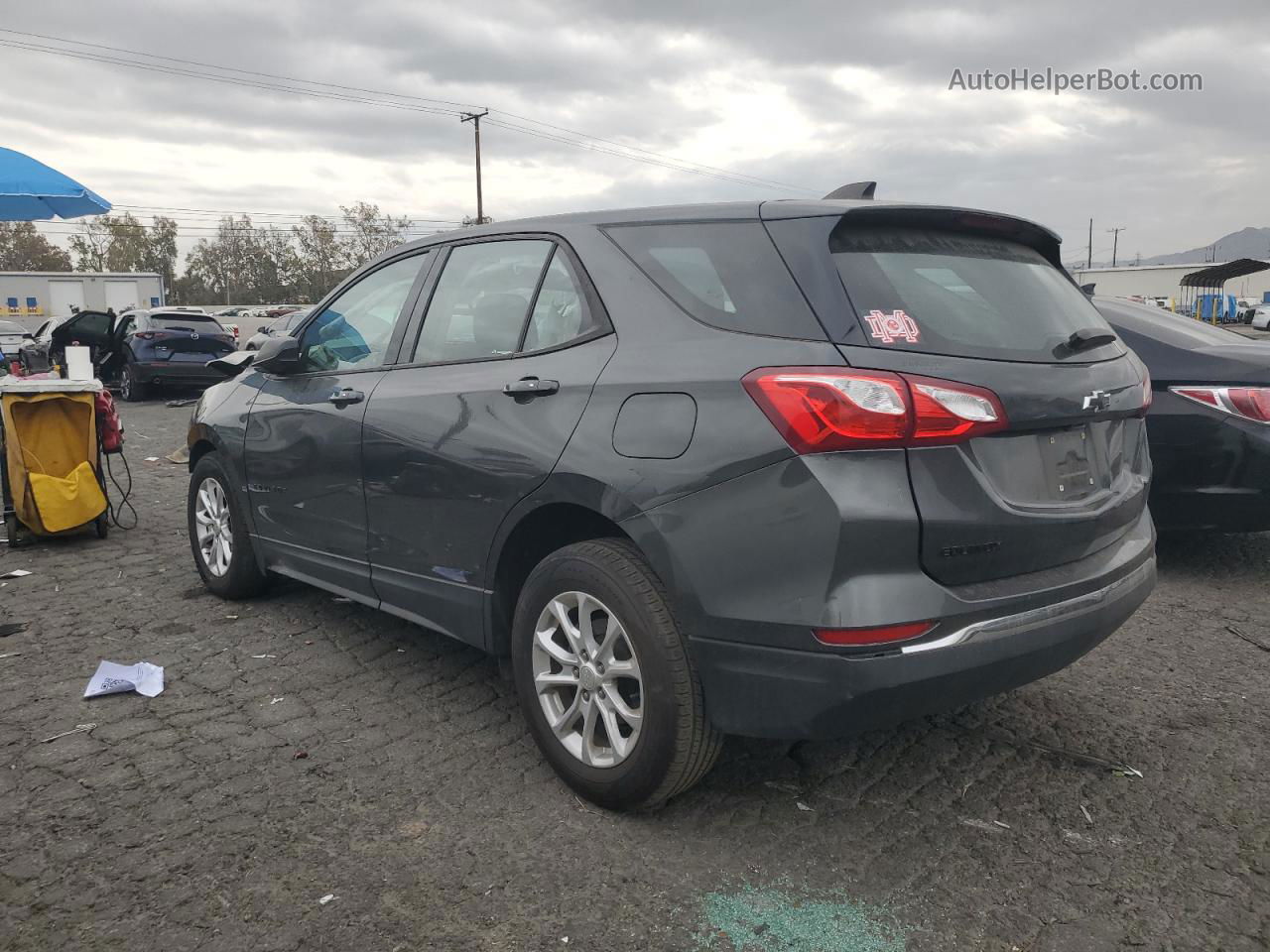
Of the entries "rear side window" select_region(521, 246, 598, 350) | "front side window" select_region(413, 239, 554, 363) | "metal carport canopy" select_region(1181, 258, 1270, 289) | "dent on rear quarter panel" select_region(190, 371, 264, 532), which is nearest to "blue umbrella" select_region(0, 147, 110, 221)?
"dent on rear quarter panel" select_region(190, 371, 264, 532)

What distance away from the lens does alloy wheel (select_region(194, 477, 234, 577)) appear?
16.8ft

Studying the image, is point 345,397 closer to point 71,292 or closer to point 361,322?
point 361,322

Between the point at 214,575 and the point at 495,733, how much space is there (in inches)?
96.0

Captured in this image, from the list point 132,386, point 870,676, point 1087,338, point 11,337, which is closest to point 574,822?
point 870,676

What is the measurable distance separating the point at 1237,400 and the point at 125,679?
5.36 m

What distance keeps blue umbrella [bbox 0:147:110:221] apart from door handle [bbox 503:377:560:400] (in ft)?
20.3

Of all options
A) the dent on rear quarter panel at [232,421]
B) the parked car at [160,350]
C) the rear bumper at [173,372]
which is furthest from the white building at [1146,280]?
the dent on rear quarter panel at [232,421]

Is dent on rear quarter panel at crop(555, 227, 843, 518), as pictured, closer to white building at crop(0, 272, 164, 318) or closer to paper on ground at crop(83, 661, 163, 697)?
paper on ground at crop(83, 661, 163, 697)

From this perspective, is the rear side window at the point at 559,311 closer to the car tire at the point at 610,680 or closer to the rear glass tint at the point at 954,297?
the car tire at the point at 610,680

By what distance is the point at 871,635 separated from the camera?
7.80ft

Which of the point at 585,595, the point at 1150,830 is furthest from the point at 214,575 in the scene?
the point at 1150,830

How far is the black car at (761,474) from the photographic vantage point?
2.42m

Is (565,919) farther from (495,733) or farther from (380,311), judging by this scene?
(380,311)

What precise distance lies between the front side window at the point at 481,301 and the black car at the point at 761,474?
1cm
